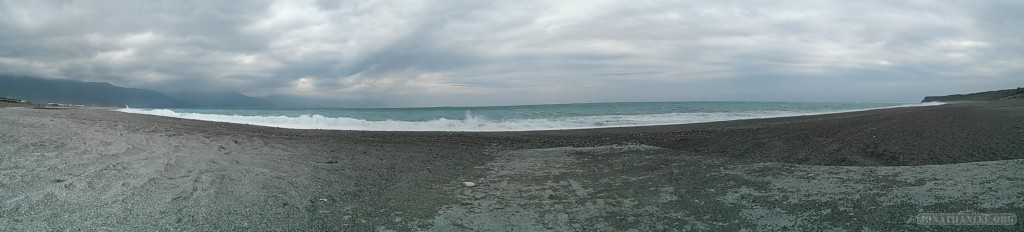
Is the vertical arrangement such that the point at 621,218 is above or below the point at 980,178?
below

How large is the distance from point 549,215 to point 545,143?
9253mm

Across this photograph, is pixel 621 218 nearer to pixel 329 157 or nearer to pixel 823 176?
pixel 823 176

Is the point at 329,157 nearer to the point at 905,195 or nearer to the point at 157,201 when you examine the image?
the point at 157,201

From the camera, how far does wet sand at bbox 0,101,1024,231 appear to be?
484 centimetres

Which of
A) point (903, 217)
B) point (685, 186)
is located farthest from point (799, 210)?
point (685, 186)

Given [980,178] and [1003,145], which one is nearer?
[980,178]

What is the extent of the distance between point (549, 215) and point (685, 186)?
2.24m

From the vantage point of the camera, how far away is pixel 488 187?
7.18 metres

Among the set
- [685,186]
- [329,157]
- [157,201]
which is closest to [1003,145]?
[685,186]

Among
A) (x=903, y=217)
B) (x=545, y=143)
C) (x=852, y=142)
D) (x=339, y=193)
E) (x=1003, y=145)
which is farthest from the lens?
(x=545, y=143)

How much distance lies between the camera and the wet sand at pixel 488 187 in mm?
4844

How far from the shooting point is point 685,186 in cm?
658

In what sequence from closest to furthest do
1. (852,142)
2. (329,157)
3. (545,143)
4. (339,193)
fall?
(339,193) < (329,157) < (852,142) < (545,143)

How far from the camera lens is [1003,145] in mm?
9258
